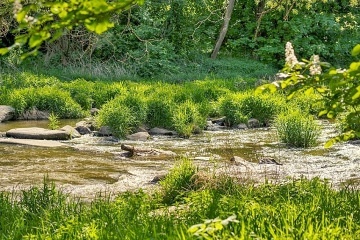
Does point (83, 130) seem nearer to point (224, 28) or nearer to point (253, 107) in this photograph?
point (253, 107)

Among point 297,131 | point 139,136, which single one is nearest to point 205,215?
point 297,131

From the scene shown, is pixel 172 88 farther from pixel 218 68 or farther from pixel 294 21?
pixel 294 21

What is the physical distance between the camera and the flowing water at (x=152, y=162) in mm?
8195

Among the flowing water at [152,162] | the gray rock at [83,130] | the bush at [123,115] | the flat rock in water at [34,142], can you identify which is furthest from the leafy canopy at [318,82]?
the gray rock at [83,130]

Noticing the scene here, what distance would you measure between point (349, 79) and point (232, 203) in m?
2.37

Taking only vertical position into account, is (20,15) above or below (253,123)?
above

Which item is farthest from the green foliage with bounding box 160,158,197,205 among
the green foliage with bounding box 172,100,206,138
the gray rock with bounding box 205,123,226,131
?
the gray rock with bounding box 205,123,226,131

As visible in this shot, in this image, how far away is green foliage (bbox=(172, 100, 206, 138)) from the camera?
510 inches

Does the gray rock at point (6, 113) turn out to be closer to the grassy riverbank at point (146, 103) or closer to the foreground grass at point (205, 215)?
the grassy riverbank at point (146, 103)

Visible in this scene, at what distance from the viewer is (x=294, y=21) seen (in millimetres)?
31219

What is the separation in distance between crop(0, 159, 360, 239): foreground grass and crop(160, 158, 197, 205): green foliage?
25 millimetres

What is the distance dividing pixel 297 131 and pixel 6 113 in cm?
729

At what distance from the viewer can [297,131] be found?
1141cm

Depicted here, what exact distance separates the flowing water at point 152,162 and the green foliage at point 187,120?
0.82 ft
